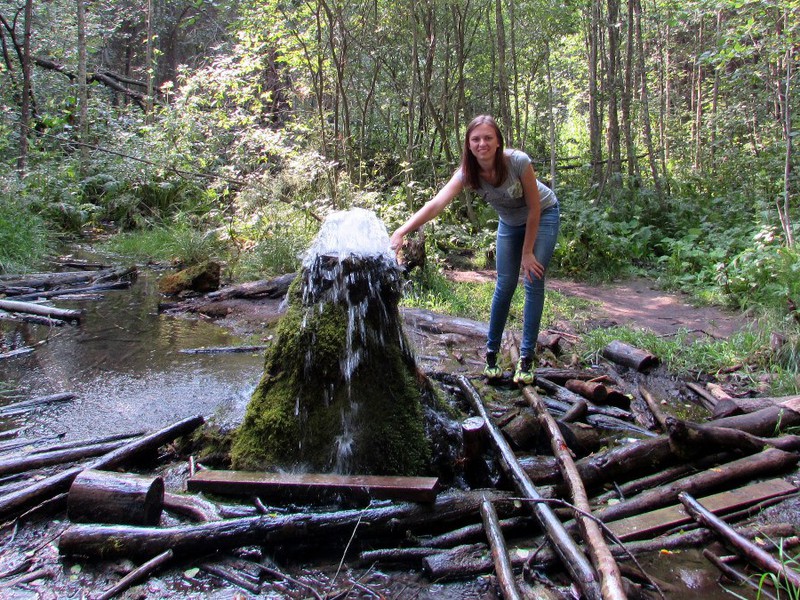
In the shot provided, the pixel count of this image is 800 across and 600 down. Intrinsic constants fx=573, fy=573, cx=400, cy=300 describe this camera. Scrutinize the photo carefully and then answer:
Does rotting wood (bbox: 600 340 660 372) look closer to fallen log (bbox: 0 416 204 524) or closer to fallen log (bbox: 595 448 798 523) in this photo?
fallen log (bbox: 595 448 798 523)

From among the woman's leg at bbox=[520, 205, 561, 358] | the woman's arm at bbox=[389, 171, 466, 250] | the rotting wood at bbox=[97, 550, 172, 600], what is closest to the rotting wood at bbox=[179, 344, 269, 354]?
the woman's arm at bbox=[389, 171, 466, 250]

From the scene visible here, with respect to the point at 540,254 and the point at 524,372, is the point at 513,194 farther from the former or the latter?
the point at 524,372

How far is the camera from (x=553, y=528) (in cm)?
264

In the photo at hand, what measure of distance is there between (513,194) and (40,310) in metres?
5.96

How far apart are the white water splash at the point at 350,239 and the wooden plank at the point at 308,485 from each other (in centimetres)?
132

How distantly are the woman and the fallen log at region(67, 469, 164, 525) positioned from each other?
2019 millimetres

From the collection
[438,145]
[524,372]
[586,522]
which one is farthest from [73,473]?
[438,145]

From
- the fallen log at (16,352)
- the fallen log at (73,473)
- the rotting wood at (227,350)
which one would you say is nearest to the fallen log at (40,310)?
the fallen log at (16,352)

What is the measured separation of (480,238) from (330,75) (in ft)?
16.7

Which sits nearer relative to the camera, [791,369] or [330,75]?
[791,369]

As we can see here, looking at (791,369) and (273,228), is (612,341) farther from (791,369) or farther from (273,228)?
(273,228)

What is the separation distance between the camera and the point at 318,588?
8.25 ft

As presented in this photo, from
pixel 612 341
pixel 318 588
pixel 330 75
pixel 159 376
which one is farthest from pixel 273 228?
pixel 318 588

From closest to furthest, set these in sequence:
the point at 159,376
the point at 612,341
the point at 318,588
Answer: the point at 318,588, the point at 159,376, the point at 612,341
